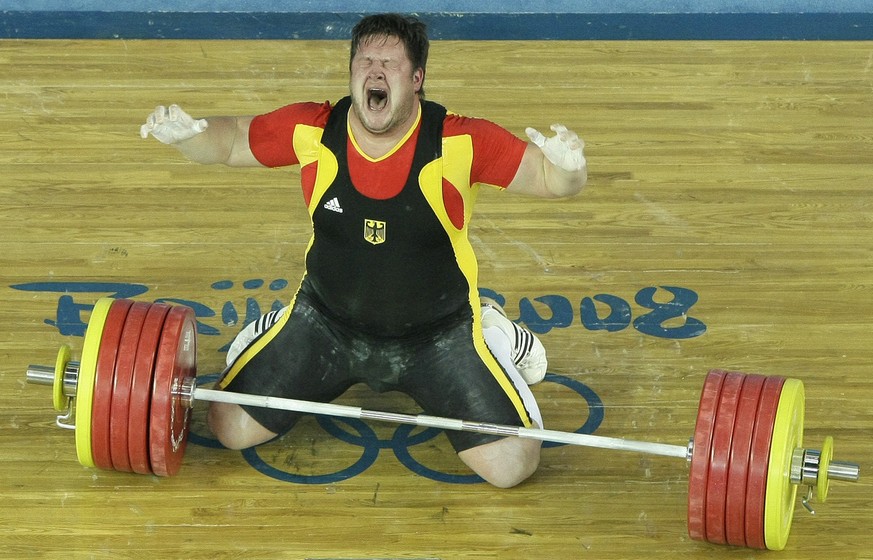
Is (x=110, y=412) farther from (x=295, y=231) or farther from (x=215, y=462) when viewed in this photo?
(x=295, y=231)

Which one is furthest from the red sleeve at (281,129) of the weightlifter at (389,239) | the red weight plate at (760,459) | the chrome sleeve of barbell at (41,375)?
the red weight plate at (760,459)

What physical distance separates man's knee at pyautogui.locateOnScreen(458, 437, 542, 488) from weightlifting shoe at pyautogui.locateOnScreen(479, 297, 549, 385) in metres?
0.38

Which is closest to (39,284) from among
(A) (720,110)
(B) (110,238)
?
(B) (110,238)

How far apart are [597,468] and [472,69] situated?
250 centimetres

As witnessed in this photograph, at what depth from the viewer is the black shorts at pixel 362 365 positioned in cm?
329

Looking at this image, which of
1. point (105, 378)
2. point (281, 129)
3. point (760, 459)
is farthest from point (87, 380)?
point (760, 459)

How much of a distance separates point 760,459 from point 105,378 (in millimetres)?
1361

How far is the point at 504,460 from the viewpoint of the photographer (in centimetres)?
323

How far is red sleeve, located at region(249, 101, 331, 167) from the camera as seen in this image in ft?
10.6

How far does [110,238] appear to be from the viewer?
427 cm

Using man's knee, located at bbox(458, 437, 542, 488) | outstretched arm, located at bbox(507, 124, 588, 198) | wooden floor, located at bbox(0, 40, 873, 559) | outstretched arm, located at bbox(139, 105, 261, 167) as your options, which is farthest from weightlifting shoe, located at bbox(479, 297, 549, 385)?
outstretched arm, located at bbox(139, 105, 261, 167)

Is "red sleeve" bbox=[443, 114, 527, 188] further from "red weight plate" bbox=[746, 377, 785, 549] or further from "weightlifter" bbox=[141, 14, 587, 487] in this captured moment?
"red weight plate" bbox=[746, 377, 785, 549]


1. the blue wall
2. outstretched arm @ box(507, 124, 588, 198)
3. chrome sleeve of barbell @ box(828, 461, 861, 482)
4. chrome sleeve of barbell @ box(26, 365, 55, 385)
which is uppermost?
the blue wall

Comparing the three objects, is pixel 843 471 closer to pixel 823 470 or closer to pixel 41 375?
pixel 823 470
